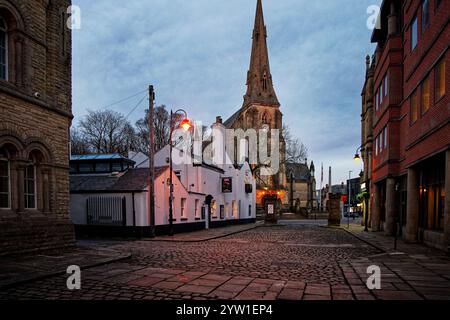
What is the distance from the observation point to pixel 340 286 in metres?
7.39

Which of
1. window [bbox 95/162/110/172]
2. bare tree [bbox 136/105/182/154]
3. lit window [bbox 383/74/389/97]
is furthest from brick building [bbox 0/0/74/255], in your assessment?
bare tree [bbox 136/105/182/154]

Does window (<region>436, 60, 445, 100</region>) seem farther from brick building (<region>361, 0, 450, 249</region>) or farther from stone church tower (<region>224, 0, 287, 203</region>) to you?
stone church tower (<region>224, 0, 287, 203</region>)

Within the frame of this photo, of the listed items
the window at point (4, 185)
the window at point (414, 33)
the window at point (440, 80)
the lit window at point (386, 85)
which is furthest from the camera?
the lit window at point (386, 85)

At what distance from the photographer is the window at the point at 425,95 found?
1478 centimetres

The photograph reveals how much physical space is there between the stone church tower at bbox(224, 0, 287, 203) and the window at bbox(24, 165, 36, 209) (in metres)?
55.7

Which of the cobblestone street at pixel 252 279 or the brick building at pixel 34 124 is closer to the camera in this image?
the cobblestone street at pixel 252 279

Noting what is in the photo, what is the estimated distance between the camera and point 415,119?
1656 centimetres

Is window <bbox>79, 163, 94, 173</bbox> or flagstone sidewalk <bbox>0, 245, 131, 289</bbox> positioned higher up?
window <bbox>79, 163, 94, 173</bbox>

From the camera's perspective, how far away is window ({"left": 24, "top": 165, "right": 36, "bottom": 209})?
12070mm

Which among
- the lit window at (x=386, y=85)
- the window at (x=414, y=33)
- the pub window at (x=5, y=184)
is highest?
the window at (x=414, y=33)

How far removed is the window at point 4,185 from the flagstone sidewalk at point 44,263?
1810mm

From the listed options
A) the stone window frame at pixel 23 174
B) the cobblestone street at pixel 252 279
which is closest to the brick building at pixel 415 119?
the cobblestone street at pixel 252 279

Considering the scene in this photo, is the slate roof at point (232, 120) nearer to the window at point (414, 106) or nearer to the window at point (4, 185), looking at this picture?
the window at point (414, 106)
